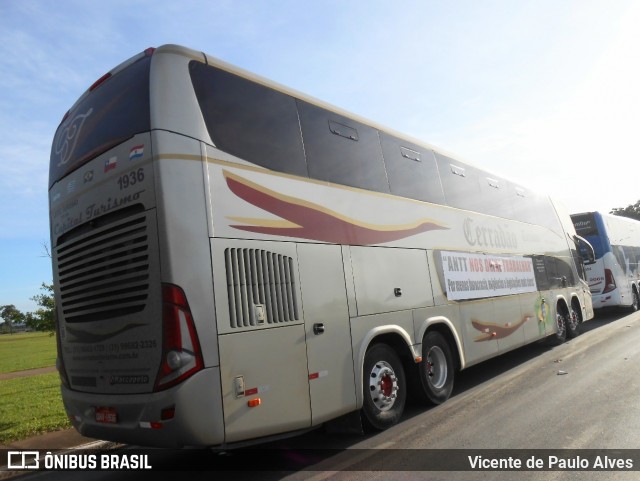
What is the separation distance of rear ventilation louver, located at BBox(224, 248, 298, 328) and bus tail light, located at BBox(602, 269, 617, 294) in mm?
16912

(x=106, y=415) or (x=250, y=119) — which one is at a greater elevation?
(x=250, y=119)

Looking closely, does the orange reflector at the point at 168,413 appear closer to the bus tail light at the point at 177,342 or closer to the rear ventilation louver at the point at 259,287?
the bus tail light at the point at 177,342

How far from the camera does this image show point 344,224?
5898 millimetres

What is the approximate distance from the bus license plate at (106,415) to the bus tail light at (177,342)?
65 centimetres

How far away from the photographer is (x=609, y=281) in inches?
703

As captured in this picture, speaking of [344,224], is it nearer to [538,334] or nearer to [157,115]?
[157,115]

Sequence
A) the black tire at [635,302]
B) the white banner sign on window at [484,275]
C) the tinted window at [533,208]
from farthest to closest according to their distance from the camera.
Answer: the black tire at [635,302]
the tinted window at [533,208]
the white banner sign on window at [484,275]

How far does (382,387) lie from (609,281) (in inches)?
612

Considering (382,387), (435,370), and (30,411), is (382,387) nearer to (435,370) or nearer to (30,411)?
(435,370)

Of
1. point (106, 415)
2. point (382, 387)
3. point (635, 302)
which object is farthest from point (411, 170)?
point (635, 302)

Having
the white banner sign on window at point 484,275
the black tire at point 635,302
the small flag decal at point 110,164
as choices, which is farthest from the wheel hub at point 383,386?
the black tire at point 635,302

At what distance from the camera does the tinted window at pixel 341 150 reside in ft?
19.1

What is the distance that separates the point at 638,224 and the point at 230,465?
2431 centimetres

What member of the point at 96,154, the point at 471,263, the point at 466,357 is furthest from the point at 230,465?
the point at 471,263
